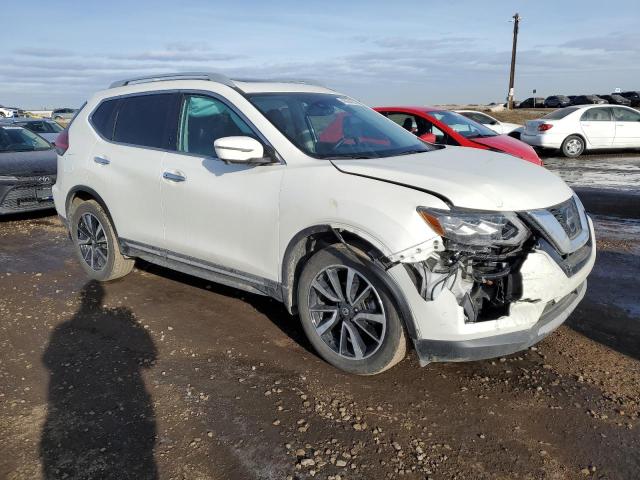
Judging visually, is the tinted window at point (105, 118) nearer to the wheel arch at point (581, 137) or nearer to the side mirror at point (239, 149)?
the side mirror at point (239, 149)

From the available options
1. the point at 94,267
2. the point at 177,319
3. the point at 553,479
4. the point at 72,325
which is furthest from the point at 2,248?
the point at 553,479

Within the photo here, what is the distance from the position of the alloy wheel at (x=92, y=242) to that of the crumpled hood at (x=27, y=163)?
372 centimetres

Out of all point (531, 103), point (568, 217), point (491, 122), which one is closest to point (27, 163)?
point (568, 217)

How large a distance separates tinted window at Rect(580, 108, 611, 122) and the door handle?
1536cm

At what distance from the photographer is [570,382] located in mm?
3533

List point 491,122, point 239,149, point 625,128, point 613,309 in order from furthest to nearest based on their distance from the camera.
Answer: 1. point 491,122
2. point 625,128
3. point 613,309
4. point 239,149

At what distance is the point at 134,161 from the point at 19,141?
6.32 metres

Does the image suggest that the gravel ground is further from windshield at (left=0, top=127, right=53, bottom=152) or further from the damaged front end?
windshield at (left=0, top=127, right=53, bottom=152)

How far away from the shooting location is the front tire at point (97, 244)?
5.35 metres

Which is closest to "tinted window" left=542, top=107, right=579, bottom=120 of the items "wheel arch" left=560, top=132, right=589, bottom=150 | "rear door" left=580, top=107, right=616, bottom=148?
"rear door" left=580, top=107, right=616, bottom=148

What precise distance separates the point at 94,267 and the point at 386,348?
3.48 m

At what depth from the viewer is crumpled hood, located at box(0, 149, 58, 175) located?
8578mm

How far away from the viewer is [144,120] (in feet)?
16.1

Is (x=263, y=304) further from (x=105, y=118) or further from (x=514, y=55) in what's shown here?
(x=514, y=55)
